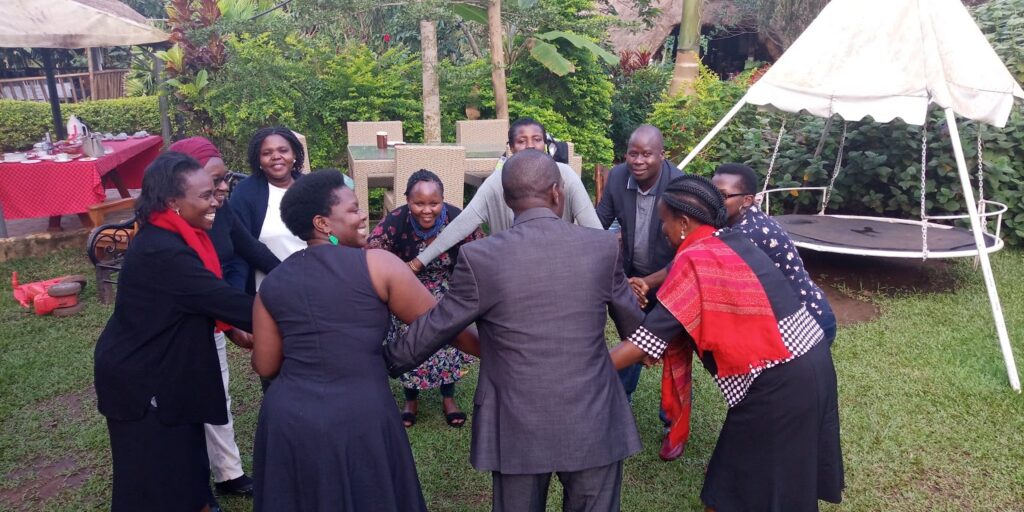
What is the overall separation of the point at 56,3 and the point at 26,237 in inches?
114

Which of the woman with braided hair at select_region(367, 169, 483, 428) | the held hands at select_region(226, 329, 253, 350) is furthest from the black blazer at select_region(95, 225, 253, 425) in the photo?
the woman with braided hair at select_region(367, 169, 483, 428)

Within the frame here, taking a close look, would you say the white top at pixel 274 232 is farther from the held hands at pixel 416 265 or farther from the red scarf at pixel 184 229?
the red scarf at pixel 184 229

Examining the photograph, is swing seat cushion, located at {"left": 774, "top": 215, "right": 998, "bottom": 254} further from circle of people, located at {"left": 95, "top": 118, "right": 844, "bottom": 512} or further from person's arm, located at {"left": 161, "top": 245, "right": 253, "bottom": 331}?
person's arm, located at {"left": 161, "top": 245, "right": 253, "bottom": 331}

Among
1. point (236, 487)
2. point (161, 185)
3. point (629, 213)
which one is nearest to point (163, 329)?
point (161, 185)

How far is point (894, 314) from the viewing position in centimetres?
662

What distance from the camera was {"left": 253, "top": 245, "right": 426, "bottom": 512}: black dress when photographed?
243 centimetres

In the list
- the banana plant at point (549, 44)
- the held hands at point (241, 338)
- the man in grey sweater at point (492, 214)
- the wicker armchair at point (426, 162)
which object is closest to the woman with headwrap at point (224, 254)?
the held hands at point (241, 338)

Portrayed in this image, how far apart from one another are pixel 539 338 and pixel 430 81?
7132mm

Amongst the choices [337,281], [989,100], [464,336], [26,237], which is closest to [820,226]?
[989,100]

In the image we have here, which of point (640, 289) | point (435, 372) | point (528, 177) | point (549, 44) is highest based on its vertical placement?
point (549, 44)

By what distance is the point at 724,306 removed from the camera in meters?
2.71

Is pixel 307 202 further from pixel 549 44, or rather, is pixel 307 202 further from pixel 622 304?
pixel 549 44

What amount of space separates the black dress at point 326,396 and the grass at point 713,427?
1.51 m

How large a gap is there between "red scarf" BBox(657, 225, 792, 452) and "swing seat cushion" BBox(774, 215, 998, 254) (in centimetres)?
488
